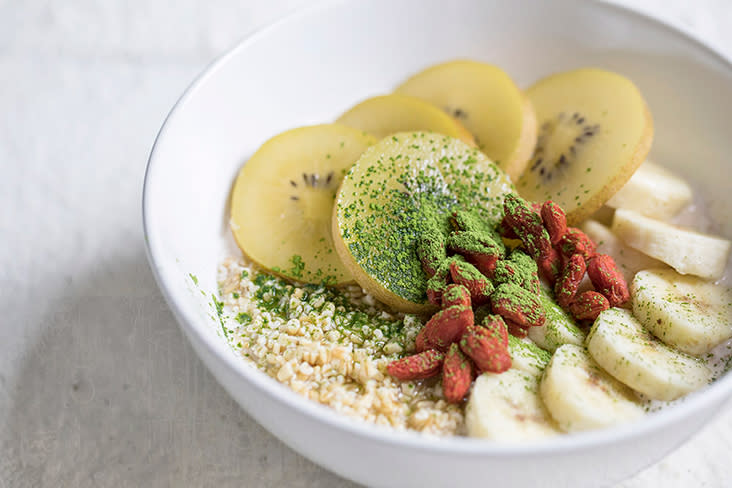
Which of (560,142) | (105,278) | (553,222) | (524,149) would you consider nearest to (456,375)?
(553,222)

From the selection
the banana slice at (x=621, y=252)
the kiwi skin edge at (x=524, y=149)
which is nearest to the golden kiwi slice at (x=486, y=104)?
the kiwi skin edge at (x=524, y=149)

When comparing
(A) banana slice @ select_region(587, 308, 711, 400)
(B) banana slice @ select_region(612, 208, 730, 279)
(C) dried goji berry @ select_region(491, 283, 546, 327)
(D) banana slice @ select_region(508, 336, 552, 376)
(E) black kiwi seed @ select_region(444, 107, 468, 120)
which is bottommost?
(D) banana slice @ select_region(508, 336, 552, 376)

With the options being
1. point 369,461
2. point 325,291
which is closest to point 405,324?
point 325,291

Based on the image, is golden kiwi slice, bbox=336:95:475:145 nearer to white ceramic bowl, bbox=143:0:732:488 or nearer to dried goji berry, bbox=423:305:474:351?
white ceramic bowl, bbox=143:0:732:488

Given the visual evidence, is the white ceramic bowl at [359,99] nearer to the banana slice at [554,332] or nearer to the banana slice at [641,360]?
the banana slice at [641,360]

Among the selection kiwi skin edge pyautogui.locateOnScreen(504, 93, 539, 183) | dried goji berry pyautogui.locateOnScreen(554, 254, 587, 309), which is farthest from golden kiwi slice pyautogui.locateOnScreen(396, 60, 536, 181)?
dried goji berry pyautogui.locateOnScreen(554, 254, 587, 309)

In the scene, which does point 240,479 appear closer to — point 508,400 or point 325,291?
point 325,291
